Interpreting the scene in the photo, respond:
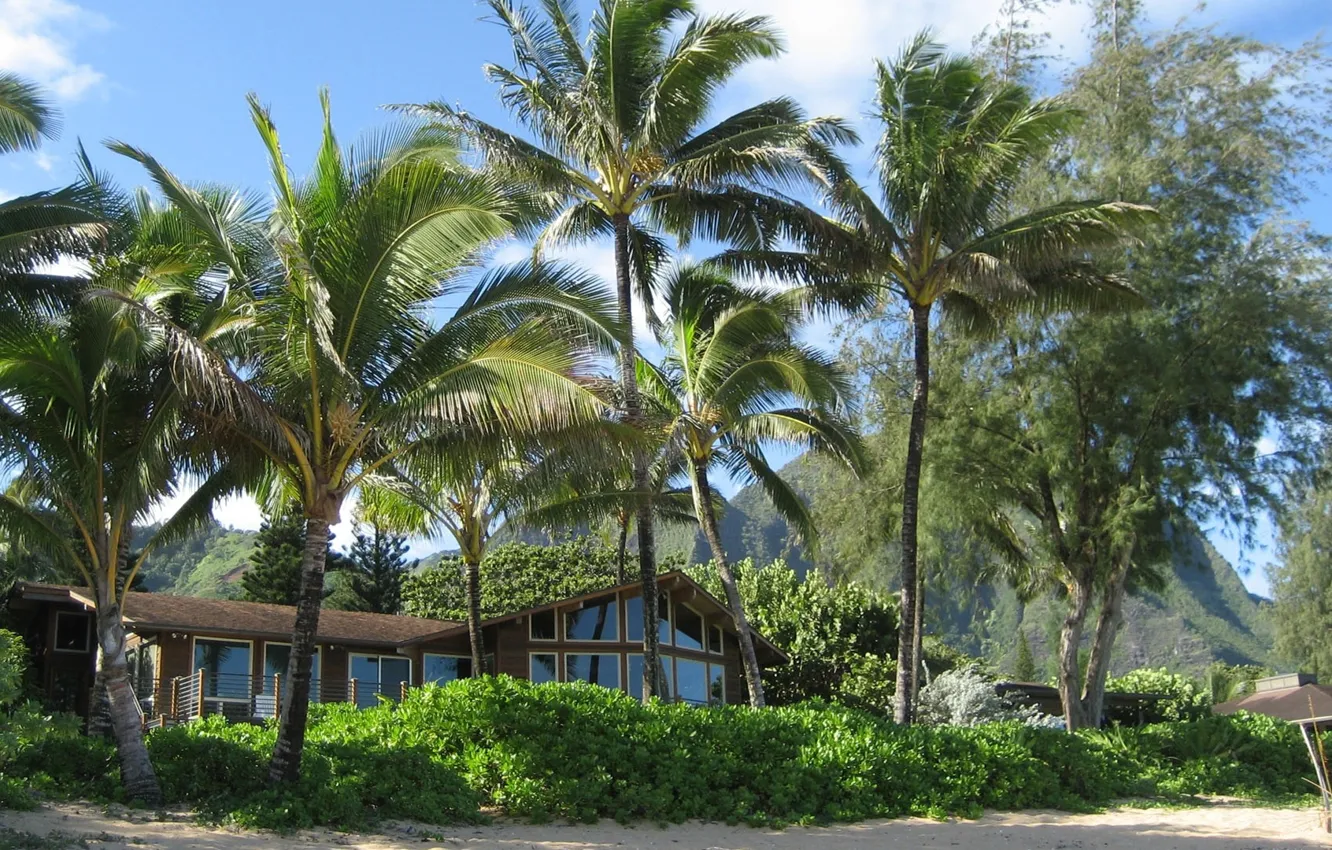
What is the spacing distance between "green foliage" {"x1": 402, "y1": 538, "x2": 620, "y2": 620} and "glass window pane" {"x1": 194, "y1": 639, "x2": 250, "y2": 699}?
15303 millimetres

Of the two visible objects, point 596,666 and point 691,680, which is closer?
point 596,666

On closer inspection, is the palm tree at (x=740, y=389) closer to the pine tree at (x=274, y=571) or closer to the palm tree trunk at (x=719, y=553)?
the palm tree trunk at (x=719, y=553)

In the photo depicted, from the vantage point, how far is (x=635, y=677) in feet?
87.1

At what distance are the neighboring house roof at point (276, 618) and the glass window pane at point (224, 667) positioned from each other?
0.61 metres

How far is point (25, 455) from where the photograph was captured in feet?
38.9

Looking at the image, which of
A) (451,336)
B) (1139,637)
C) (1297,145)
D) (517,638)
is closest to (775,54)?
(451,336)

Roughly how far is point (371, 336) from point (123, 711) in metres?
4.39

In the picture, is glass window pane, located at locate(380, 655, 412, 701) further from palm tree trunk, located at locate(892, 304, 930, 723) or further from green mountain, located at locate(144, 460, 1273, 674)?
green mountain, located at locate(144, 460, 1273, 674)

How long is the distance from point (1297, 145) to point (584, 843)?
18.6 metres

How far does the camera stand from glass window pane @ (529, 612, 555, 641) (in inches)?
1045

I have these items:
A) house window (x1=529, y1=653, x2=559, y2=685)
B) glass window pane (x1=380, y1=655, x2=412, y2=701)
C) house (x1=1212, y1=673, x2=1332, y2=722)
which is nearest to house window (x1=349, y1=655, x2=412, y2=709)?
glass window pane (x1=380, y1=655, x2=412, y2=701)

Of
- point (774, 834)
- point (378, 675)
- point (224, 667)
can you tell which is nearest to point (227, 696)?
point (224, 667)

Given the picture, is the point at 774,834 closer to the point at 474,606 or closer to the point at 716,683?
the point at 474,606

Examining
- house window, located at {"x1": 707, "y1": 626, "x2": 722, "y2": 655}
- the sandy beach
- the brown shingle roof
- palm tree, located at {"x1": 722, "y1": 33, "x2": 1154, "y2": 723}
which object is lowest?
the sandy beach
